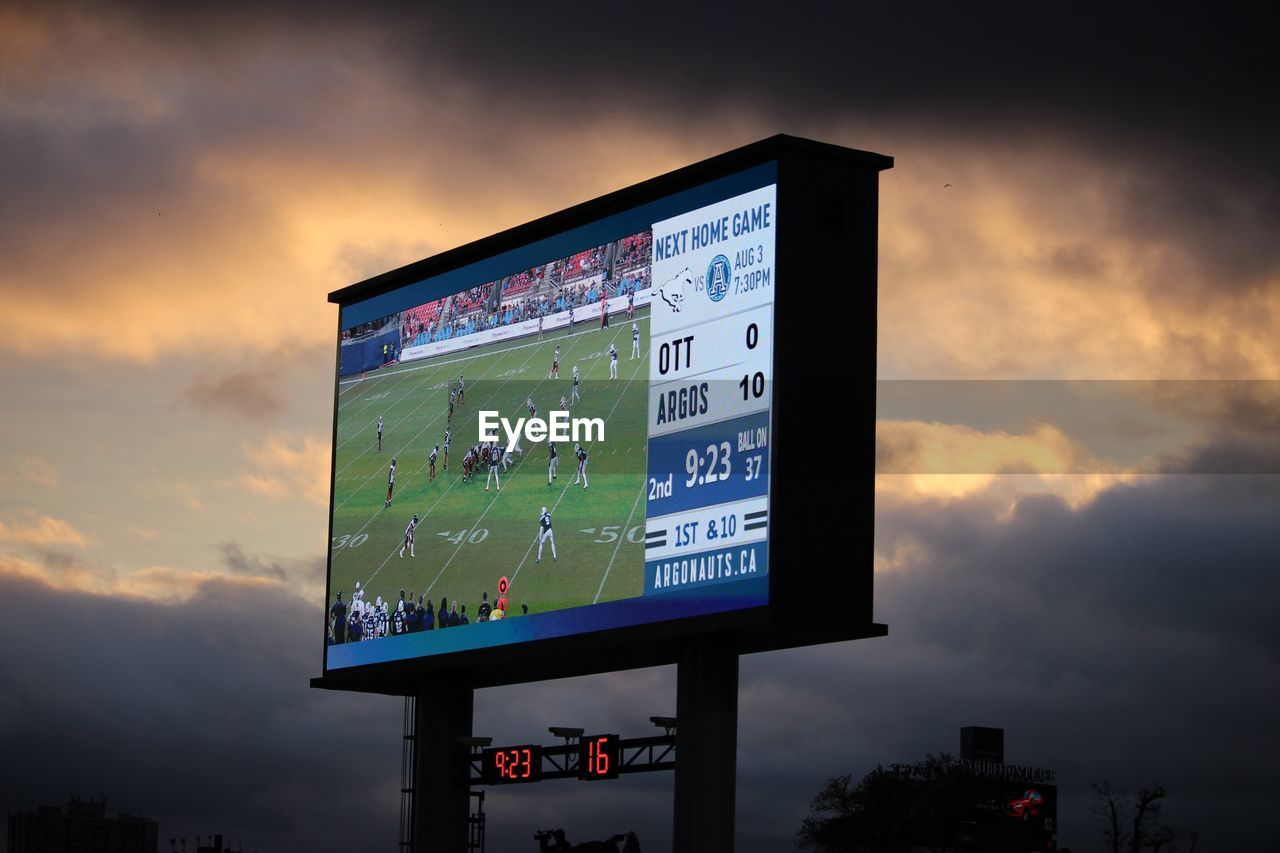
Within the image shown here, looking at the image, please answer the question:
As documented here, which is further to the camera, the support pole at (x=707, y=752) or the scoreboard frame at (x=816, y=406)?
the support pole at (x=707, y=752)

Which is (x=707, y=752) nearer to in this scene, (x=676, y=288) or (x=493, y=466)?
(x=676, y=288)

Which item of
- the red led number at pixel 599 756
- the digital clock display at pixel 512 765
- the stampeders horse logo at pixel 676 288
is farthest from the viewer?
the digital clock display at pixel 512 765

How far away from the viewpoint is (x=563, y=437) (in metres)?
28.5

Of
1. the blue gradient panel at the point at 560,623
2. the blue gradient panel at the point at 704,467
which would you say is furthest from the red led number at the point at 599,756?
the blue gradient panel at the point at 704,467

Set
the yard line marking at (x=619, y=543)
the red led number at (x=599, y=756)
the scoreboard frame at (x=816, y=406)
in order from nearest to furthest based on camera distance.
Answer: the scoreboard frame at (x=816, y=406), the yard line marking at (x=619, y=543), the red led number at (x=599, y=756)

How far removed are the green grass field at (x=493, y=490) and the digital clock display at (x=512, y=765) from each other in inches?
94.5

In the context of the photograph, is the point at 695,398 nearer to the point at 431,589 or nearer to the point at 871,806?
the point at 431,589

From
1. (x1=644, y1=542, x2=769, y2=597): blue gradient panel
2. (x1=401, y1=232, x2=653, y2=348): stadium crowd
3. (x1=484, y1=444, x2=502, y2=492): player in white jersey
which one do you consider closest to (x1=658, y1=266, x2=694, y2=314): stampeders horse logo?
(x1=401, y1=232, x2=653, y2=348): stadium crowd

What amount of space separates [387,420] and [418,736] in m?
5.05

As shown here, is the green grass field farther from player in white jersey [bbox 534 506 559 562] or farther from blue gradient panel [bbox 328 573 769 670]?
blue gradient panel [bbox 328 573 769 670]

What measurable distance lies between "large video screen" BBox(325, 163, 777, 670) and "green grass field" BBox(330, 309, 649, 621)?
34 mm

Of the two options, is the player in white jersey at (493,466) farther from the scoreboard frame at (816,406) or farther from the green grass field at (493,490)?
the scoreboard frame at (816,406)

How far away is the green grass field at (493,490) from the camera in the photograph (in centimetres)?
2716

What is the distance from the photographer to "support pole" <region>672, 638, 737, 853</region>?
25656mm
